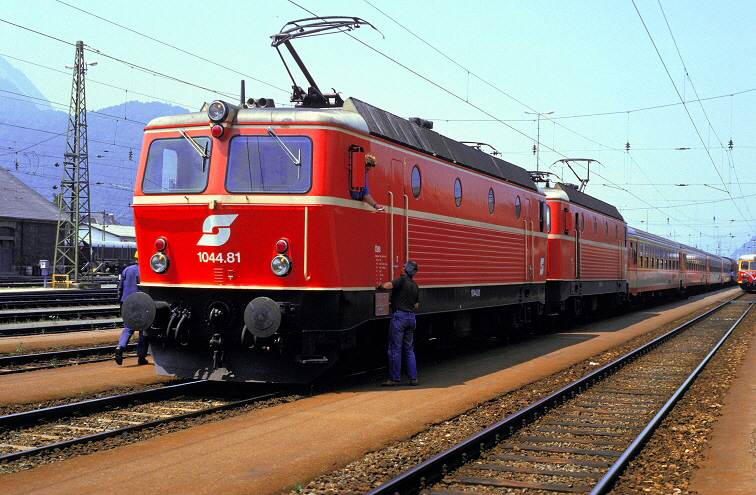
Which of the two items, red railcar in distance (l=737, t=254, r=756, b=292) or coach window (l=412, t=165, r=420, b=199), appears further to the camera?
red railcar in distance (l=737, t=254, r=756, b=292)

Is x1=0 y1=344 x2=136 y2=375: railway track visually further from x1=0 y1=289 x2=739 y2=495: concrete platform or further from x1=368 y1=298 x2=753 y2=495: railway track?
x1=368 y1=298 x2=753 y2=495: railway track

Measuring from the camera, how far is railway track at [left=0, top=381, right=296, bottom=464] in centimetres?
753

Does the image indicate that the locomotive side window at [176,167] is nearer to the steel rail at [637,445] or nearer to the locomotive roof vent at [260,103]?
the locomotive roof vent at [260,103]

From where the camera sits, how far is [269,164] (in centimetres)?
1020

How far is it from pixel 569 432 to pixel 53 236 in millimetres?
50890

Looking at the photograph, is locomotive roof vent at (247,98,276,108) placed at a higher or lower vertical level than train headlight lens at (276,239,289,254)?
higher

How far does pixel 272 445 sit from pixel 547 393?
16.0 feet

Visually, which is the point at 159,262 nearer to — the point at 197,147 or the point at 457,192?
the point at 197,147

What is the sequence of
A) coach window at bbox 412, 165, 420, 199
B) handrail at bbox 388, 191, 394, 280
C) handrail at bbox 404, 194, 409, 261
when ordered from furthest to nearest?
coach window at bbox 412, 165, 420, 199
handrail at bbox 404, 194, 409, 261
handrail at bbox 388, 191, 394, 280

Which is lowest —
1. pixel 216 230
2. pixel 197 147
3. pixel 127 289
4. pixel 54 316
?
pixel 54 316

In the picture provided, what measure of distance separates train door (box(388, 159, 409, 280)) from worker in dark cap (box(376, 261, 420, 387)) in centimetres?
40

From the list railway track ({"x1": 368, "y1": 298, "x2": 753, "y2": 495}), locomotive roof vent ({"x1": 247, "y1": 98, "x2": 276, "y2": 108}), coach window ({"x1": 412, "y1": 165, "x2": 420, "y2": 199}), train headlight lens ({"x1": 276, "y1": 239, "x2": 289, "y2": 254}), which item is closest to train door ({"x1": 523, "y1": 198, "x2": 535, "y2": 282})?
railway track ({"x1": 368, "y1": 298, "x2": 753, "y2": 495})

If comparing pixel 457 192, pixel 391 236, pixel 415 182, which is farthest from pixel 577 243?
pixel 391 236

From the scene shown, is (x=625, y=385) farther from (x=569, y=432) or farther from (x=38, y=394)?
(x=38, y=394)
